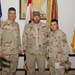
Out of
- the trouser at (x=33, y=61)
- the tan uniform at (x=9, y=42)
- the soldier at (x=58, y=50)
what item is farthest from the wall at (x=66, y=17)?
the soldier at (x=58, y=50)

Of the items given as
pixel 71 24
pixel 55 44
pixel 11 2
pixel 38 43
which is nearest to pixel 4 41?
pixel 38 43

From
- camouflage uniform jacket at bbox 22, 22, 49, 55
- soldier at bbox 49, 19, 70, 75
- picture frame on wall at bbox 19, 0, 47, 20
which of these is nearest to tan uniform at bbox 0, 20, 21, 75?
camouflage uniform jacket at bbox 22, 22, 49, 55

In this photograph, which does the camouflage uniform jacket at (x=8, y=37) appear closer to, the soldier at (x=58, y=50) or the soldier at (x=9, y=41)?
the soldier at (x=9, y=41)

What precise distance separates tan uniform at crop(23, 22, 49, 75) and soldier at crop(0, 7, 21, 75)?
25 cm

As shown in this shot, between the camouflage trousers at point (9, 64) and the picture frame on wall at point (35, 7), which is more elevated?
the picture frame on wall at point (35, 7)

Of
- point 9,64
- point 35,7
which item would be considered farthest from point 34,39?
point 35,7

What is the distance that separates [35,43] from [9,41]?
0.53 metres

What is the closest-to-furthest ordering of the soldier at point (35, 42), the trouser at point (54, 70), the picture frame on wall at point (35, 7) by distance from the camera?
the trouser at point (54, 70) < the soldier at point (35, 42) < the picture frame on wall at point (35, 7)

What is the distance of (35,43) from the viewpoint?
3740mm

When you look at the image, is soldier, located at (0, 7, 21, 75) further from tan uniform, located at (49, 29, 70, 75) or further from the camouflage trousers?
tan uniform, located at (49, 29, 70, 75)

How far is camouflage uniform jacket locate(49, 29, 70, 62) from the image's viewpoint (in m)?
3.34

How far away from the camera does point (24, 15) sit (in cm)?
454

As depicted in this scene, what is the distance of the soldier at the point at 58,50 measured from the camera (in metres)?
3.35

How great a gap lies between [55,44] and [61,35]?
21 cm
